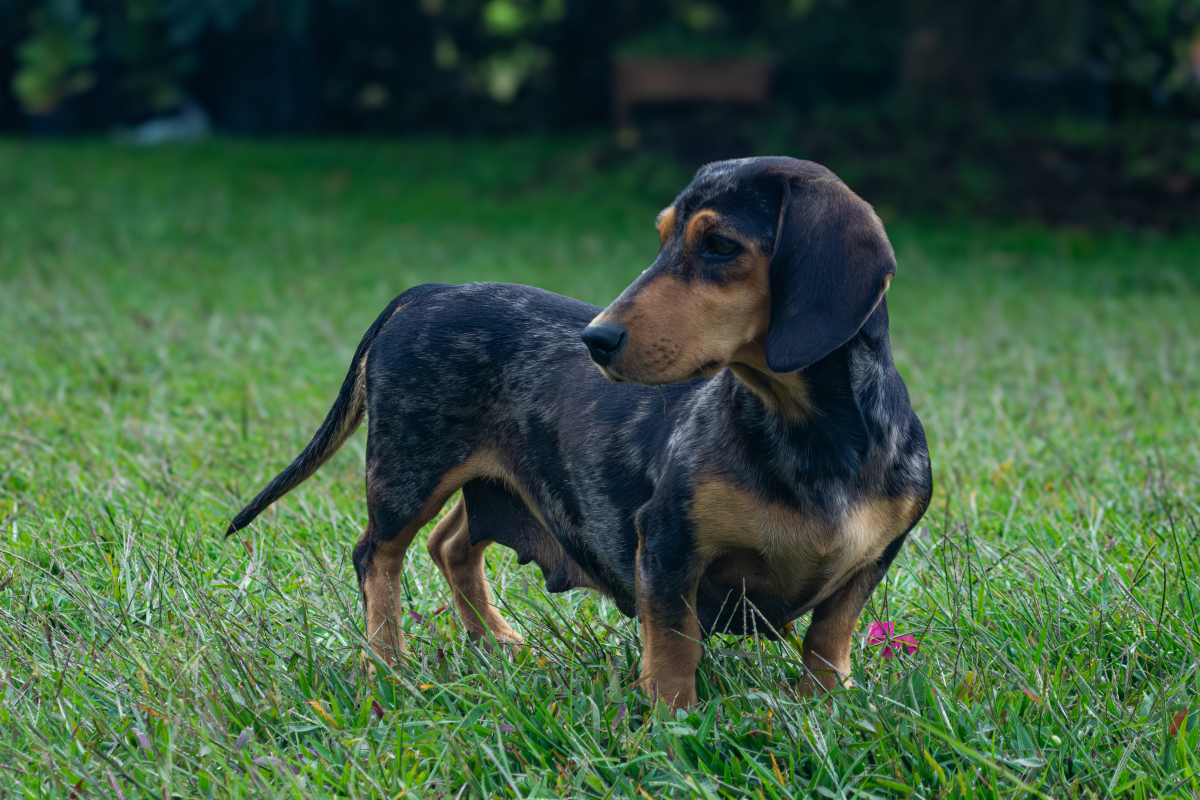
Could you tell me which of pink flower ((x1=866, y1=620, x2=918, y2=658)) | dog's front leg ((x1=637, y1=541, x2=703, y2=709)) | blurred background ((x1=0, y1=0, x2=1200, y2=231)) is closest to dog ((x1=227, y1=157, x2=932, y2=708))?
dog's front leg ((x1=637, y1=541, x2=703, y2=709))

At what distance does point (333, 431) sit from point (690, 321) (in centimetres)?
125

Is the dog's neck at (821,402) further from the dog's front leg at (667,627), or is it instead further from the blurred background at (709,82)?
the blurred background at (709,82)

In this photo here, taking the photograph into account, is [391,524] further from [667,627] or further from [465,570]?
[667,627]

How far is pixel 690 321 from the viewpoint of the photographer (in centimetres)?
216

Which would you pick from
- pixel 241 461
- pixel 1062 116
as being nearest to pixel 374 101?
pixel 1062 116

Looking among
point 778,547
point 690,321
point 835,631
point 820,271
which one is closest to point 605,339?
point 690,321

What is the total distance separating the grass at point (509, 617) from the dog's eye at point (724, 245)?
900 millimetres

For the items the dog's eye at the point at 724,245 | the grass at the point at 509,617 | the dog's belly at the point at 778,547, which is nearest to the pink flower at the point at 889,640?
the grass at the point at 509,617

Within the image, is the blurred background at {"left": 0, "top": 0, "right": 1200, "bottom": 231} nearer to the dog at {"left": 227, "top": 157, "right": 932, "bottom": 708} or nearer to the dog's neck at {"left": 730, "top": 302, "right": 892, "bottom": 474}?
the dog at {"left": 227, "top": 157, "right": 932, "bottom": 708}

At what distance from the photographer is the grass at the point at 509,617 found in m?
2.16

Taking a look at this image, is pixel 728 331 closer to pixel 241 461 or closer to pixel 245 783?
pixel 245 783

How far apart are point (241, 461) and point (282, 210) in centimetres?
818

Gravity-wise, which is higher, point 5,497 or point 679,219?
point 679,219

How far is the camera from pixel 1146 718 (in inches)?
91.0
